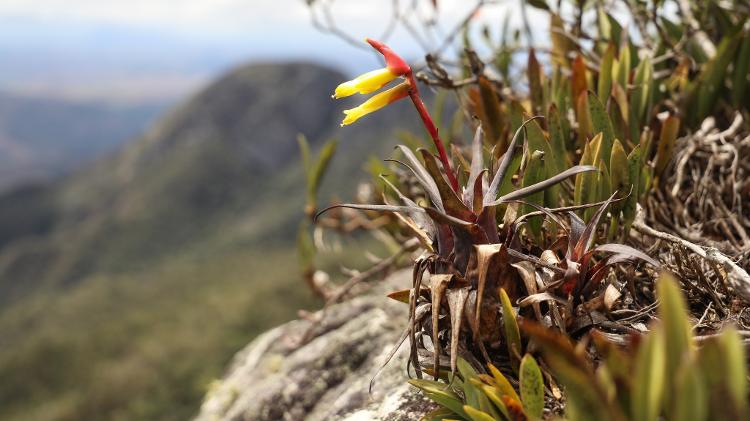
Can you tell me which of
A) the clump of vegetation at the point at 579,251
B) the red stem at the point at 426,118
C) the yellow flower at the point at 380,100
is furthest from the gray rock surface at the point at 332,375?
the yellow flower at the point at 380,100

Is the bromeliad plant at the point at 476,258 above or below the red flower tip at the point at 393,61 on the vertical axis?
below

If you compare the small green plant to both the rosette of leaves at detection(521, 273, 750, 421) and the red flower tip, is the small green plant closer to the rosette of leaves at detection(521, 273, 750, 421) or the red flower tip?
the rosette of leaves at detection(521, 273, 750, 421)

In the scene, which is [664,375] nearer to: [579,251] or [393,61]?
[579,251]

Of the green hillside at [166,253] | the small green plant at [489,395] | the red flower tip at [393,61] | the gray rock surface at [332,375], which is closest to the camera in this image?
the small green plant at [489,395]

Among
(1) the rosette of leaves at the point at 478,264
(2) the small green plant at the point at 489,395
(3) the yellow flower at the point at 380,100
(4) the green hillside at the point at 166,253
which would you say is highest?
(3) the yellow flower at the point at 380,100

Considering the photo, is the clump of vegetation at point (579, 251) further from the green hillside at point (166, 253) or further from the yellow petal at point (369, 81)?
the green hillside at point (166, 253)

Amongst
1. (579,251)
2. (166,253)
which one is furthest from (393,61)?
(166,253)

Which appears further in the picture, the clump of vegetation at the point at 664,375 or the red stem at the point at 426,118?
the red stem at the point at 426,118
